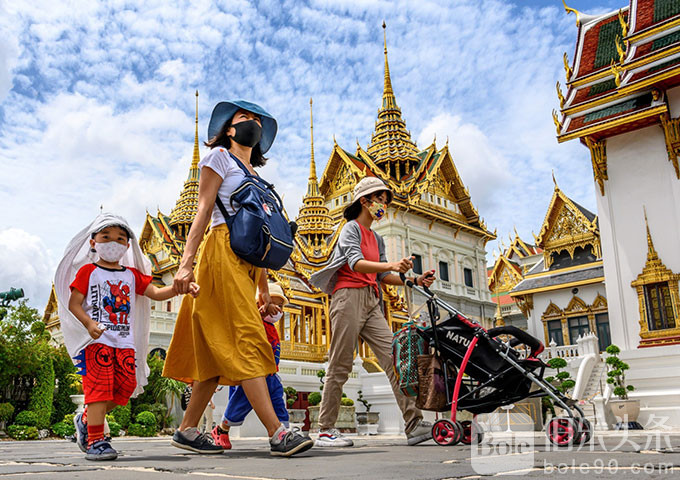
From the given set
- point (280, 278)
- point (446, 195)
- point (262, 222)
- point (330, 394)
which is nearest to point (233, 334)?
point (262, 222)

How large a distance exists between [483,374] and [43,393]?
39.7 feet

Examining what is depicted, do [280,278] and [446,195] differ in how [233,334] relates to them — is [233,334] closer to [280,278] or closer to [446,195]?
[280,278]

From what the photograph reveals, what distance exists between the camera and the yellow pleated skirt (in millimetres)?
3014

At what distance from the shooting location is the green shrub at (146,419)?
1474 cm

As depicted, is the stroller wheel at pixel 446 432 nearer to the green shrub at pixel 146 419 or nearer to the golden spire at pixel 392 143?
the green shrub at pixel 146 419

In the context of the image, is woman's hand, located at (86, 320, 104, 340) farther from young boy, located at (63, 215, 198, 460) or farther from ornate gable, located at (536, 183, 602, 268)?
ornate gable, located at (536, 183, 602, 268)

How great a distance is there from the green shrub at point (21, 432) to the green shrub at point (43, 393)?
0.64 metres

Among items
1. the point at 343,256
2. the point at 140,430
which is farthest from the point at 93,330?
the point at 140,430

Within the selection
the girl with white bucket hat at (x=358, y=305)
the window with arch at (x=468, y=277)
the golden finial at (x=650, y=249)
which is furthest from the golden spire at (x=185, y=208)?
the girl with white bucket hat at (x=358, y=305)

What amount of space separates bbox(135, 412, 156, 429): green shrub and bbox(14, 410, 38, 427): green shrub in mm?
2513

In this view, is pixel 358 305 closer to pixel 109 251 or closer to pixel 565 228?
pixel 109 251

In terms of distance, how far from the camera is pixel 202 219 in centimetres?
319

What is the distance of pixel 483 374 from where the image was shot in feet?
12.3

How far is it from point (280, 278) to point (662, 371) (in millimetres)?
12911
